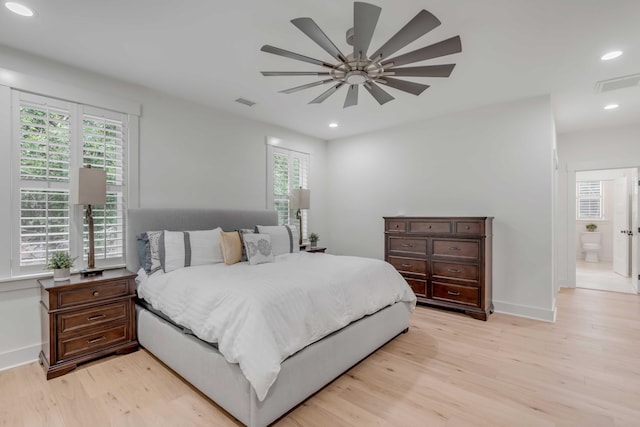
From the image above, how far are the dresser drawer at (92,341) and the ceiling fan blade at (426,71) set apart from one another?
3.24 metres

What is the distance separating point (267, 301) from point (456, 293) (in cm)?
290

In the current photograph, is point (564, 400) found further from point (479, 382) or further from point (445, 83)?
point (445, 83)

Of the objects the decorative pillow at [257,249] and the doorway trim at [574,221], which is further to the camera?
the doorway trim at [574,221]

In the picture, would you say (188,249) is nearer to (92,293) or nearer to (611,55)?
(92,293)

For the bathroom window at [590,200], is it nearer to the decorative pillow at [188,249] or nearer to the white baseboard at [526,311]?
the white baseboard at [526,311]

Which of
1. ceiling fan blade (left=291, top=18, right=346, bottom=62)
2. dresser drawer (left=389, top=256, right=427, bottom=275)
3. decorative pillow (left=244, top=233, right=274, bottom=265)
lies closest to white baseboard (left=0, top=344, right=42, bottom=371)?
decorative pillow (left=244, top=233, right=274, bottom=265)

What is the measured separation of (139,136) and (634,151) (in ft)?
22.9

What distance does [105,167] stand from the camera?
311cm

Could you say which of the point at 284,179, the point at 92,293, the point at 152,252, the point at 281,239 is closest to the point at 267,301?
the point at 152,252

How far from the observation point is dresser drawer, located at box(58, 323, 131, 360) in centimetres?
245

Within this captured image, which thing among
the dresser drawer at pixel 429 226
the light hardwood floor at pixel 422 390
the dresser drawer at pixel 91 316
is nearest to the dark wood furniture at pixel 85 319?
the dresser drawer at pixel 91 316

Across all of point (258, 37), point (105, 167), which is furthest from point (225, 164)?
point (258, 37)

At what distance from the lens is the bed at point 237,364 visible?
181 centimetres

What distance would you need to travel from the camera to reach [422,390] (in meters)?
2.23
